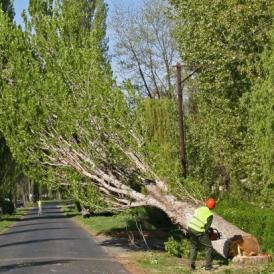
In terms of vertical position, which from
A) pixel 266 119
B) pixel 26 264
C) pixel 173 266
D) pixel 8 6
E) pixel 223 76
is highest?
pixel 8 6

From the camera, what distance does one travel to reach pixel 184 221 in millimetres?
16938

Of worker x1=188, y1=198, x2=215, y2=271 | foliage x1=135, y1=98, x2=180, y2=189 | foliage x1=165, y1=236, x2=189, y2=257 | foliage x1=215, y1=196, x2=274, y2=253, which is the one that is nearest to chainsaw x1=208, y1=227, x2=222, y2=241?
worker x1=188, y1=198, x2=215, y2=271

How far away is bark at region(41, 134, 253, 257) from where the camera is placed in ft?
58.2

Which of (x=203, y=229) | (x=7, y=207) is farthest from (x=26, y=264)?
(x=7, y=207)

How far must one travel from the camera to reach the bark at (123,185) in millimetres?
17734

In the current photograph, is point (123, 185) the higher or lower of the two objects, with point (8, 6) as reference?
lower

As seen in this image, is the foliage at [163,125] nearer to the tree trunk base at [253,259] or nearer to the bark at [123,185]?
the bark at [123,185]

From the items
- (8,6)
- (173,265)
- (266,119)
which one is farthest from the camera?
(8,6)

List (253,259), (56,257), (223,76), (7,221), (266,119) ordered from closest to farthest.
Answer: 1. (253,259)
2. (56,257)
3. (266,119)
4. (223,76)
5. (7,221)

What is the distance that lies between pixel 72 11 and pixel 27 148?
5.68 meters

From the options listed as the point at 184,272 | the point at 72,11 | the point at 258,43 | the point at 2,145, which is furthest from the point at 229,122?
the point at 184,272

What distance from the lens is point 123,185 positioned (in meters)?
19.5

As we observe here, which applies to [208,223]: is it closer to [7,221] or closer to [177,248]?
[177,248]

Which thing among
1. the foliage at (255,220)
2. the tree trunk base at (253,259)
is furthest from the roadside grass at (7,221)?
the tree trunk base at (253,259)
